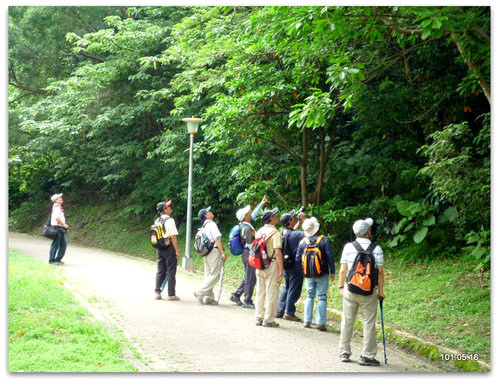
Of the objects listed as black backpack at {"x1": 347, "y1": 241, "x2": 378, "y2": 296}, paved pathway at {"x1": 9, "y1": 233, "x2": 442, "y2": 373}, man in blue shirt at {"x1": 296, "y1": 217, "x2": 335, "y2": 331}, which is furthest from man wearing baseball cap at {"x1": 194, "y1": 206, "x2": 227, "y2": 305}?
black backpack at {"x1": 347, "y1": 241, "x2": 378, "y2": 296}

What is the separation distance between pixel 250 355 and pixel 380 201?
4.15 m

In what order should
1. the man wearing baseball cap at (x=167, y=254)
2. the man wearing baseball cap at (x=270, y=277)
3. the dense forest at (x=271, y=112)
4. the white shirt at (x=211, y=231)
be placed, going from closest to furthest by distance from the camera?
the dense forest at (x=271, y=112) < the man wearing baseball cap at (x=270, y=277) < the white shirt at (x=211, y=231) < the man wearing baseball cap at (x=167, y=254)

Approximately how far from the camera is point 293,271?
24.9 feet

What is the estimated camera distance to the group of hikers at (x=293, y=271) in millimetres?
5434

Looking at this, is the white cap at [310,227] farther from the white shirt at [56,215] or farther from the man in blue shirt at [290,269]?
the white shirt at [56,215]

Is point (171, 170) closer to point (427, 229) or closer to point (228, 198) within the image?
point (228, 198)

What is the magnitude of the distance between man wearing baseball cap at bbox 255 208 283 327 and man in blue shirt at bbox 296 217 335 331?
0.37 metres

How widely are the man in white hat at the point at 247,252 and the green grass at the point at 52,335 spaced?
2.52 m

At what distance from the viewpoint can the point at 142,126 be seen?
1141 cm

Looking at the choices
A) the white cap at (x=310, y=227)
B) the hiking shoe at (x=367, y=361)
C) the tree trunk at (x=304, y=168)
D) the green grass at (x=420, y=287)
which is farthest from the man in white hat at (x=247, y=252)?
the hiking shoe at (x=367, y=361)

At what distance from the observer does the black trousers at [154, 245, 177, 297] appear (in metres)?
8.12

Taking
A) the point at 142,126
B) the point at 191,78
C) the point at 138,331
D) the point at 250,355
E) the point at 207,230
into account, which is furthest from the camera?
the point at 142,126

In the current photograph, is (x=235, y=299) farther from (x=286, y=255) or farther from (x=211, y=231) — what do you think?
(x=286, y=255)
